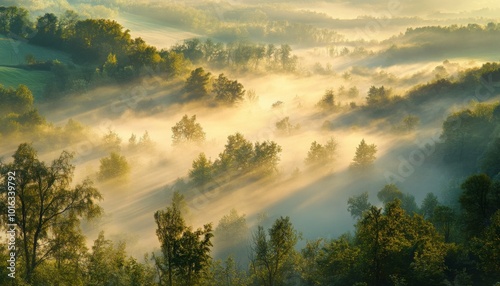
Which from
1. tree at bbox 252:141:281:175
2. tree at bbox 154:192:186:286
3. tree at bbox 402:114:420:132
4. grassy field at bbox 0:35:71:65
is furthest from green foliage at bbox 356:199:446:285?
grassy field at bbox 0:35:71:65

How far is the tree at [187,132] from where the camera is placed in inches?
5859

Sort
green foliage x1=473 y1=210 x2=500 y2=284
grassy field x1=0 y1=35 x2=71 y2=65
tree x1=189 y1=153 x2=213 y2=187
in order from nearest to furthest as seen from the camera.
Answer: green foliage x1=473 y1=210 x2=500 y2=284 → tree x1=189 y1=153 x2=213 y2=187 → grassy field x1=0 y1=35 x2=71 y2=65

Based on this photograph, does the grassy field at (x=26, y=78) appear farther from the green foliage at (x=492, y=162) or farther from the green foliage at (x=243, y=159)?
the green foliage at (x=492, y=162)

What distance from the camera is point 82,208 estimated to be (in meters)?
42.5

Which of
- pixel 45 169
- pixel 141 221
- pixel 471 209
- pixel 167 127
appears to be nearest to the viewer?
pixel 45 169

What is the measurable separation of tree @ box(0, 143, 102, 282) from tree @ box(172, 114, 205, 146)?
106 m

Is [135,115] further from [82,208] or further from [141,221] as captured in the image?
[82,208]

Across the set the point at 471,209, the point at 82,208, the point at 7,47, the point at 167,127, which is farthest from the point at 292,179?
the point at 7,47

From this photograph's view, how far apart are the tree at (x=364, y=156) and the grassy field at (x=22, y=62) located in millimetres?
130206

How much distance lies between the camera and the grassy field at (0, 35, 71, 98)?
542ft

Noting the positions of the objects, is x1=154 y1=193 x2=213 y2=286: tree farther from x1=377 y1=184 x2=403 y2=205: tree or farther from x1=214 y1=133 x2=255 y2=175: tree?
x1=214 y1=133 x2=255 y2=175: tree

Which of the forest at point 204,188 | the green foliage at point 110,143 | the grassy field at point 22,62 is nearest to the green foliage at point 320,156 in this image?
the forest at point 204,188

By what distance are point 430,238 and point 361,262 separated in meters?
9.60

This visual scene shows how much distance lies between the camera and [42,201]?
41.2 m
